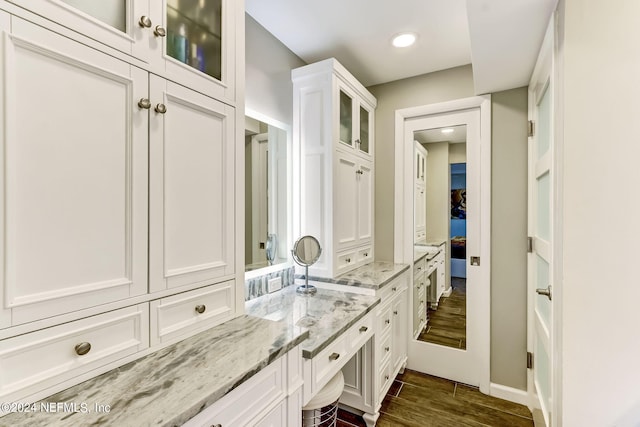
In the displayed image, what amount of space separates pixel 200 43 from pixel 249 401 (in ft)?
4.13

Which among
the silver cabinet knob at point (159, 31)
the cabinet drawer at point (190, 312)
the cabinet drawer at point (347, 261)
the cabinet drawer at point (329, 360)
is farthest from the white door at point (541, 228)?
the silver cabinet knob at point (159, 31)

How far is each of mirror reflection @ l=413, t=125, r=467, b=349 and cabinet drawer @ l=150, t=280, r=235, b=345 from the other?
1.82m

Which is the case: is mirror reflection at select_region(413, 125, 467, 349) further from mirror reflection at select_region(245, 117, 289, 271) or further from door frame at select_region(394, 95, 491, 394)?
mirror reflection at select_region(245, 117, 289, 271)

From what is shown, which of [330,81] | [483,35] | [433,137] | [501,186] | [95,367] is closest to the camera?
[95,367]

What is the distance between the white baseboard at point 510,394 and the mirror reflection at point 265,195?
182 cm

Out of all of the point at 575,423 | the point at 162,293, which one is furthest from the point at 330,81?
the point at 575,423

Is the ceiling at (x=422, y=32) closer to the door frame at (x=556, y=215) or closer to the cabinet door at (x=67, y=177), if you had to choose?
the door frame at (x=556, y=215)

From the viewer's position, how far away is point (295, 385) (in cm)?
110

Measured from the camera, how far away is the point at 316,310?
162 cm

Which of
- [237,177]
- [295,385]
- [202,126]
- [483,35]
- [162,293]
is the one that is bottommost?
[295,385]

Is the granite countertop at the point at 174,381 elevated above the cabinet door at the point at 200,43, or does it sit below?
below

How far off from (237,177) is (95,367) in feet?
2.51

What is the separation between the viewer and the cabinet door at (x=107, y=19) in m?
0.73

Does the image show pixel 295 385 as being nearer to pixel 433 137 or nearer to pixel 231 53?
pixel 231 53
